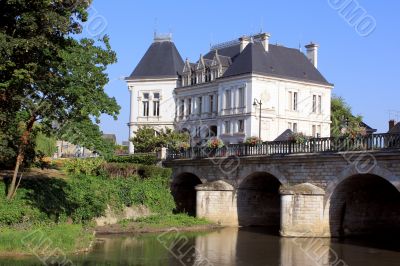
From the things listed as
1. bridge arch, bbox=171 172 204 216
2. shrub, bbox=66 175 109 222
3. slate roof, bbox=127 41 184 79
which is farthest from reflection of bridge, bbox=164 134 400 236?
slate roof, bbox=127 41 184 79

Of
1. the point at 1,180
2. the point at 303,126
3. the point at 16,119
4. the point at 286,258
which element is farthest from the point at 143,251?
the point at 303,126

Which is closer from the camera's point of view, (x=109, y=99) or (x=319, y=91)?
(x=109, y=99)

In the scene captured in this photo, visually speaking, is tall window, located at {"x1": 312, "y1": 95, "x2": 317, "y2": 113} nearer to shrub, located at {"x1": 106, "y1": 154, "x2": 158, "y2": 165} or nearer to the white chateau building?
the white chateau building

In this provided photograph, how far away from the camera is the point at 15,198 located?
1248 inches

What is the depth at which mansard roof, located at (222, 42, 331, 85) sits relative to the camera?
190ft

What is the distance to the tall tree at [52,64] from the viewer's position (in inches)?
992

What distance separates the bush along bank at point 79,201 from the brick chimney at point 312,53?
2804 centimetres

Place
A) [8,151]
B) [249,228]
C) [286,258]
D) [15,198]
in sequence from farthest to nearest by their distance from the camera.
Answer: [249,228] → [15,198] → [8,151] → [286,258]

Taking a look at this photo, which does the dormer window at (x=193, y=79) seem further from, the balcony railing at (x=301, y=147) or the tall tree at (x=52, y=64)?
the tall tree at (x=52, y=64)

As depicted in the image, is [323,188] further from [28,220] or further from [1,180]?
[1,180]

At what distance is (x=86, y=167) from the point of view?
40719 mm

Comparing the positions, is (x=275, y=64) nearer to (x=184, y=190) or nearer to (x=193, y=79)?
(x=193, y=79)

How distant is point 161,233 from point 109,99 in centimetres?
1152

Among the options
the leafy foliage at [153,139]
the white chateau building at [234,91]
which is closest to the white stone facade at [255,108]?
the white chateau building at [234,91]
